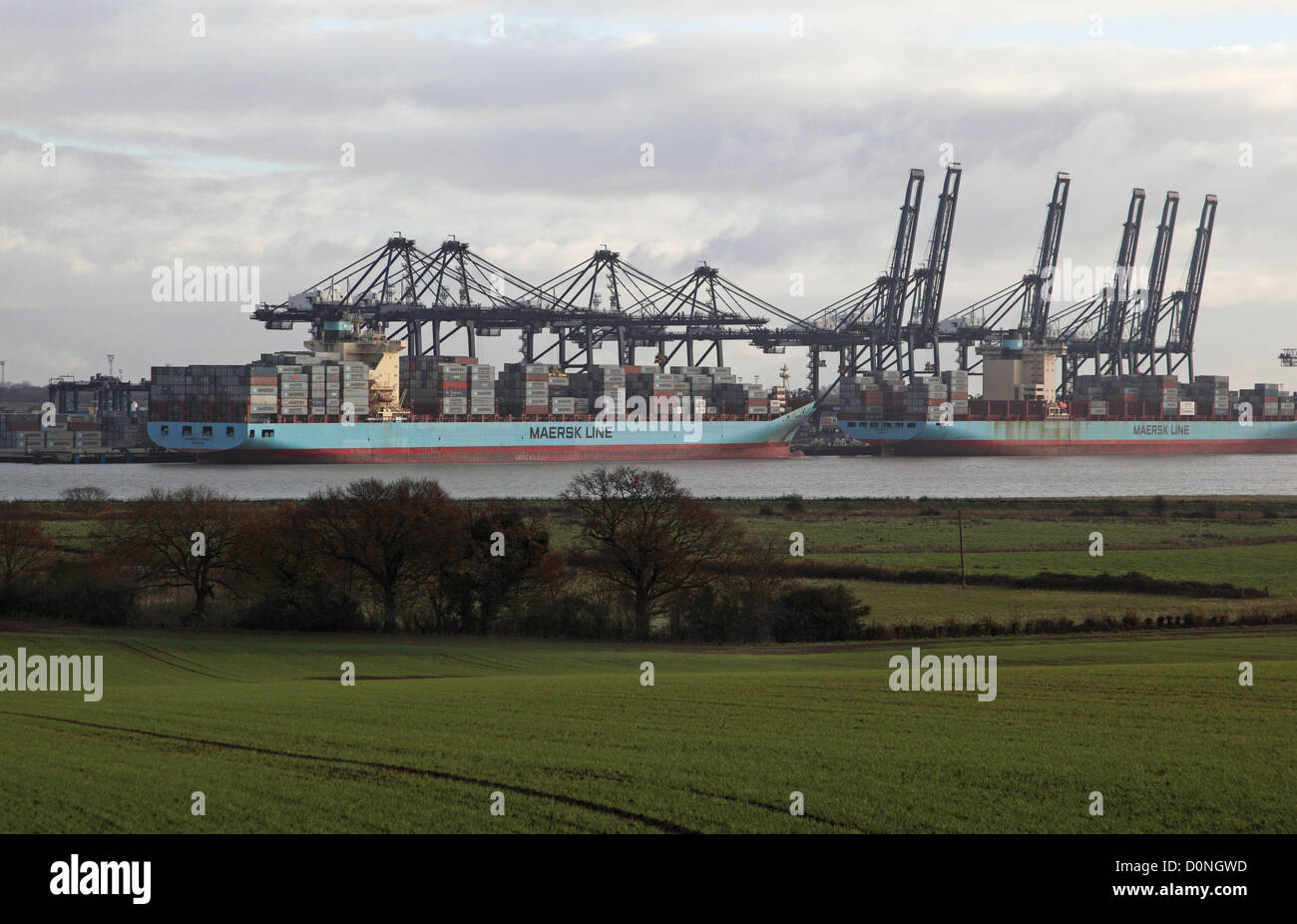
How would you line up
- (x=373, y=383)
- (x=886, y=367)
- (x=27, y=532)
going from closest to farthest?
1. (x=27, y=532)
2. (x=373, y=383)
3. (x=886, y=367)

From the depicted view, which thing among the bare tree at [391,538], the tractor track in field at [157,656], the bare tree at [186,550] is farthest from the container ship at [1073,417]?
the tractor track in field at [157,656]

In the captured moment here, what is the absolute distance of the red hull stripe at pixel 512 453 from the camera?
79.4 m

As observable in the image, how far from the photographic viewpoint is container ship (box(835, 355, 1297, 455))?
10331cm

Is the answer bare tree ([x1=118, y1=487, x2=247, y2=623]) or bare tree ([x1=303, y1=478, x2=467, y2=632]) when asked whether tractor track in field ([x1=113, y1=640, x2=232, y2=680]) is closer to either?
bare tree ([x1=118, y1=487, x2=247, y2=623])

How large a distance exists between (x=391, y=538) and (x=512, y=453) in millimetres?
61553

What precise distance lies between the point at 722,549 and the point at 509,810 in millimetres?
18774

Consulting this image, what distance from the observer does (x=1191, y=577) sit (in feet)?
100

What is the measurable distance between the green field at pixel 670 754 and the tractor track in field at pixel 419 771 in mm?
30

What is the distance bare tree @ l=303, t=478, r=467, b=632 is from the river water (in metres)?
27.3

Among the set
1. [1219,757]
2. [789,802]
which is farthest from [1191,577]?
[789,802]

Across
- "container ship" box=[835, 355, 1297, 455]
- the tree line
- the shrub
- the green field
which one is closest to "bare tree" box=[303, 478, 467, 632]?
the tree line

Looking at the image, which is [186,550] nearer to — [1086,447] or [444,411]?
[444,411]
